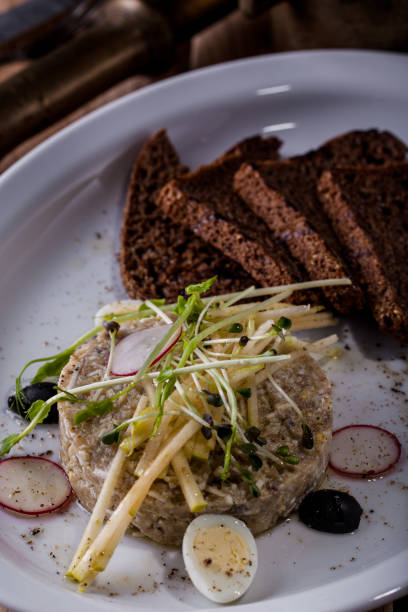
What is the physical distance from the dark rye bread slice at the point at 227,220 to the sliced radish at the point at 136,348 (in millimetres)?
927

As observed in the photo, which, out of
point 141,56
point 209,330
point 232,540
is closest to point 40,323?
point 209,330

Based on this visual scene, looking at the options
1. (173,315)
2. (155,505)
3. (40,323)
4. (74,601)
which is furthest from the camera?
(40,323)

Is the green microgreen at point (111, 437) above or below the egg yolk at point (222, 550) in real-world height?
above

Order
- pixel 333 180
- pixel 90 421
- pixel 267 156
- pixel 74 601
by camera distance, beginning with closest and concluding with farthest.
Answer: pixel 74 601 → pixel 90 421 → pixel 333 180 → pixel 267 156

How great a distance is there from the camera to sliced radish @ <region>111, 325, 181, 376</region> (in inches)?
127

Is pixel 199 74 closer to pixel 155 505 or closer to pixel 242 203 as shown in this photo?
pixel 242 203

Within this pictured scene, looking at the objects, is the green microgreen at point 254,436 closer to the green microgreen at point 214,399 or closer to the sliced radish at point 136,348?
the green microgreen at point 214,399

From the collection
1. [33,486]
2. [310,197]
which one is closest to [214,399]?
[33,486]

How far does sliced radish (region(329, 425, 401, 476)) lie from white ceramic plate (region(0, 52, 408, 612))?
6cm

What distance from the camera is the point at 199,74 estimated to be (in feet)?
18.3

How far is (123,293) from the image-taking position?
4363mm

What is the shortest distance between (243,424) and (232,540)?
502mm

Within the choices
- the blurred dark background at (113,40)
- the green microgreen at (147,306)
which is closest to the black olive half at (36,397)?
the green microgreen at (147,306)

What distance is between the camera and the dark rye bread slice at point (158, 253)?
424 centimetres
